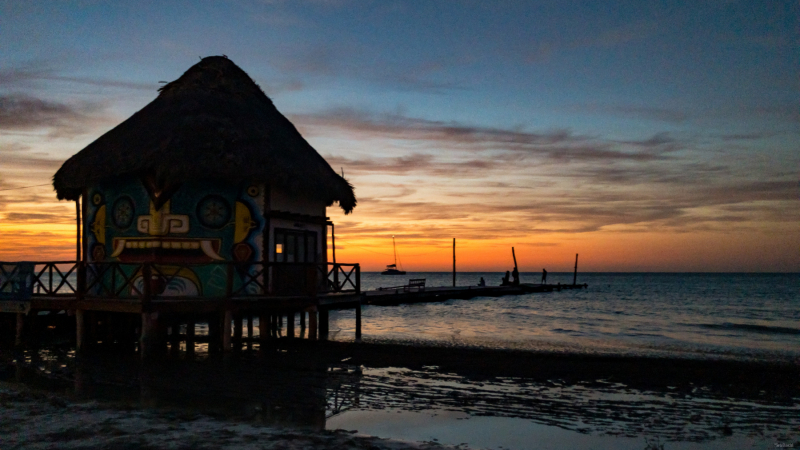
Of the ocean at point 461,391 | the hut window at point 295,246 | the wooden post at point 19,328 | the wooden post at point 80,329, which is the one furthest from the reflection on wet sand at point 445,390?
the hut window at point 295,246

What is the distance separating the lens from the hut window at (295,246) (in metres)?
19.2

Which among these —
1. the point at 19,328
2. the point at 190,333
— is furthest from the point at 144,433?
the point at 19,328

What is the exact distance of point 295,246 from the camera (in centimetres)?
1992

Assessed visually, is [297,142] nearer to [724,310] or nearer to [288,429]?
[288,429]

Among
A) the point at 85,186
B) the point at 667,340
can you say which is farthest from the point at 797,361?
the point at 85,186

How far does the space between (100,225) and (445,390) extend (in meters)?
12.0

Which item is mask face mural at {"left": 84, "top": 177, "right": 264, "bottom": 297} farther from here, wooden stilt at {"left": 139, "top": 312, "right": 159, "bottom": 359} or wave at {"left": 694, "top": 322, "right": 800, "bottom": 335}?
wave at {"left": 694, "top": 322, "right": 800, "bottom": 335}

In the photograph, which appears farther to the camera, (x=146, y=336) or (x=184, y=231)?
(x=184, y=231)

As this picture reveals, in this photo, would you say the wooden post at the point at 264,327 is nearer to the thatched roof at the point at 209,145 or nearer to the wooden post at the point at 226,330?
the wooden post at the point at 226,330

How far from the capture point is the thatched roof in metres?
17.5

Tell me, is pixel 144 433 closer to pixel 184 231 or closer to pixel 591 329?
pixel 184 231

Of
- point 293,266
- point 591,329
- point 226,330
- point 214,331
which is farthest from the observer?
point 591,329

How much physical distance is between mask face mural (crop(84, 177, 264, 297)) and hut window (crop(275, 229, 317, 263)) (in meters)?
0.96

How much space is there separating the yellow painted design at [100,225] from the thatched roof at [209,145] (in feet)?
3.27
